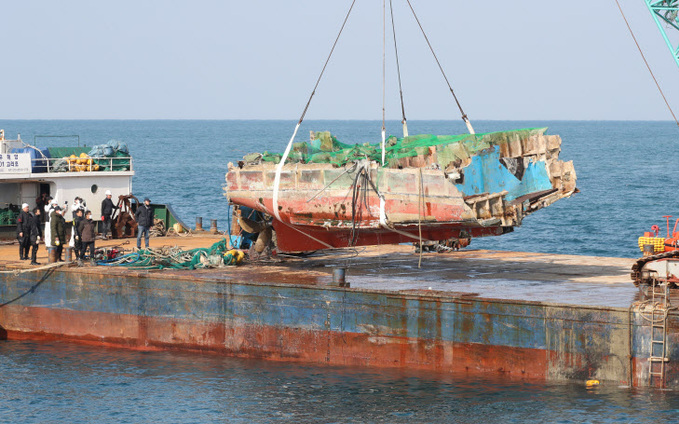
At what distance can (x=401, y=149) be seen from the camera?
866 inches

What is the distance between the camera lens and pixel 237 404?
19188mm

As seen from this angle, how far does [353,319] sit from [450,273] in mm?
3651

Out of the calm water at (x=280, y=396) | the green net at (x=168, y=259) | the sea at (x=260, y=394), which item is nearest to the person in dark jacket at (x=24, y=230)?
the green net at (x=168, y=259)

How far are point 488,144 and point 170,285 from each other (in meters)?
8.17

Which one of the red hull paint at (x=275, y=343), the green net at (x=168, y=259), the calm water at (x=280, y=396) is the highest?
the green net at (x=168, y=259)

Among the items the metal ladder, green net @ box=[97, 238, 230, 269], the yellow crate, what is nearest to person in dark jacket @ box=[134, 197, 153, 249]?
green net @ box=[97, 238, 230, 269]

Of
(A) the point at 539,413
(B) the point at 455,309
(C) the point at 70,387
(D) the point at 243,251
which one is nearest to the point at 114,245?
(D) the point at 243,251

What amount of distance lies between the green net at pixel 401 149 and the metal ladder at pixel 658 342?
15.8ft

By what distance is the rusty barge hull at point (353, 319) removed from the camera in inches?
742

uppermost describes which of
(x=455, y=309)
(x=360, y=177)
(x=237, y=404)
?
(x=360, y=177)

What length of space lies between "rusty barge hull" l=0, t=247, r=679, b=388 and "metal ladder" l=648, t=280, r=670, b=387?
10 cm

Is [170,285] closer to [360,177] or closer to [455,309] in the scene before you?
[360,177]

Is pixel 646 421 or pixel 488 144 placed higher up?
pixel 488 144

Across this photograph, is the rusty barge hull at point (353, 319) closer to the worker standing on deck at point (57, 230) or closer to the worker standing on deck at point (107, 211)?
the worker standing on deck at point (57, 230)
